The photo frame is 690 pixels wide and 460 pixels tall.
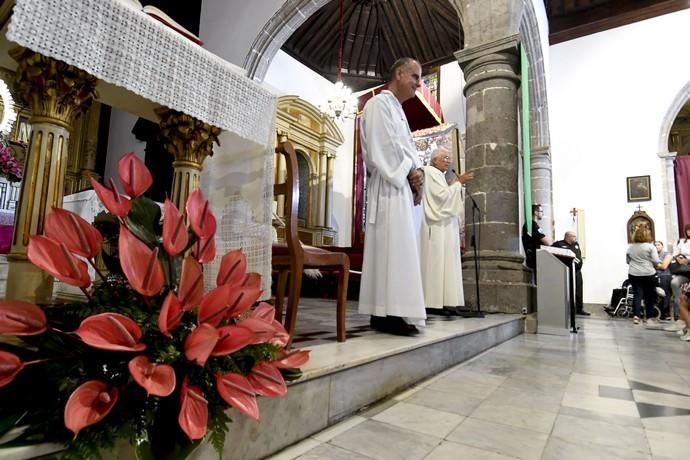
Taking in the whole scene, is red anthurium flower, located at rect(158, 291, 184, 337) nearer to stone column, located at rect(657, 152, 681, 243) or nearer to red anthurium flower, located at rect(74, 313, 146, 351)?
red anthurium flower, located at rect(74, 313, 146, 351)

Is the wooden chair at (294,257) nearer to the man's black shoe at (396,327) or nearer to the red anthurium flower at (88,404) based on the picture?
the man's black shoe at (396,327)

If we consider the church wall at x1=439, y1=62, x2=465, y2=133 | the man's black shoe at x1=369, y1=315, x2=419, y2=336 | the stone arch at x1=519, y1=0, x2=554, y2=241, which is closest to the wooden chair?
the man's black shoe at x1=369, y1=315, x2=419, y2=336

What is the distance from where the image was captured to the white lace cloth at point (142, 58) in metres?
1.10

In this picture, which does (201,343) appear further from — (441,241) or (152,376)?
(441,241)

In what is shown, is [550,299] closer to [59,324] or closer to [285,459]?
[285,459]

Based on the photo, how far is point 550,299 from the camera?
4320mm

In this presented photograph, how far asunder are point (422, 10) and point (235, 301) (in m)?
10.4

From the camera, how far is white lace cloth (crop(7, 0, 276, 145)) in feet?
3.61

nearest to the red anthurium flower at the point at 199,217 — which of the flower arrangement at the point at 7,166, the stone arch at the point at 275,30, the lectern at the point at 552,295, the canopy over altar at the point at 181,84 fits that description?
the canopy over altar at the point at 181,84

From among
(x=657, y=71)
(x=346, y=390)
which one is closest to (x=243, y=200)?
(x=346, y=390)

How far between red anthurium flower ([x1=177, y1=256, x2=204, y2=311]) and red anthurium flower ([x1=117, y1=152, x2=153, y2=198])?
0.20m

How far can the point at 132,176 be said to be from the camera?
0.88m

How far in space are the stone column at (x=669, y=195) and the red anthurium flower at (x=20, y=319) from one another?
436 inches

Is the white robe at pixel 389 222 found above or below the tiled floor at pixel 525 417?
above
